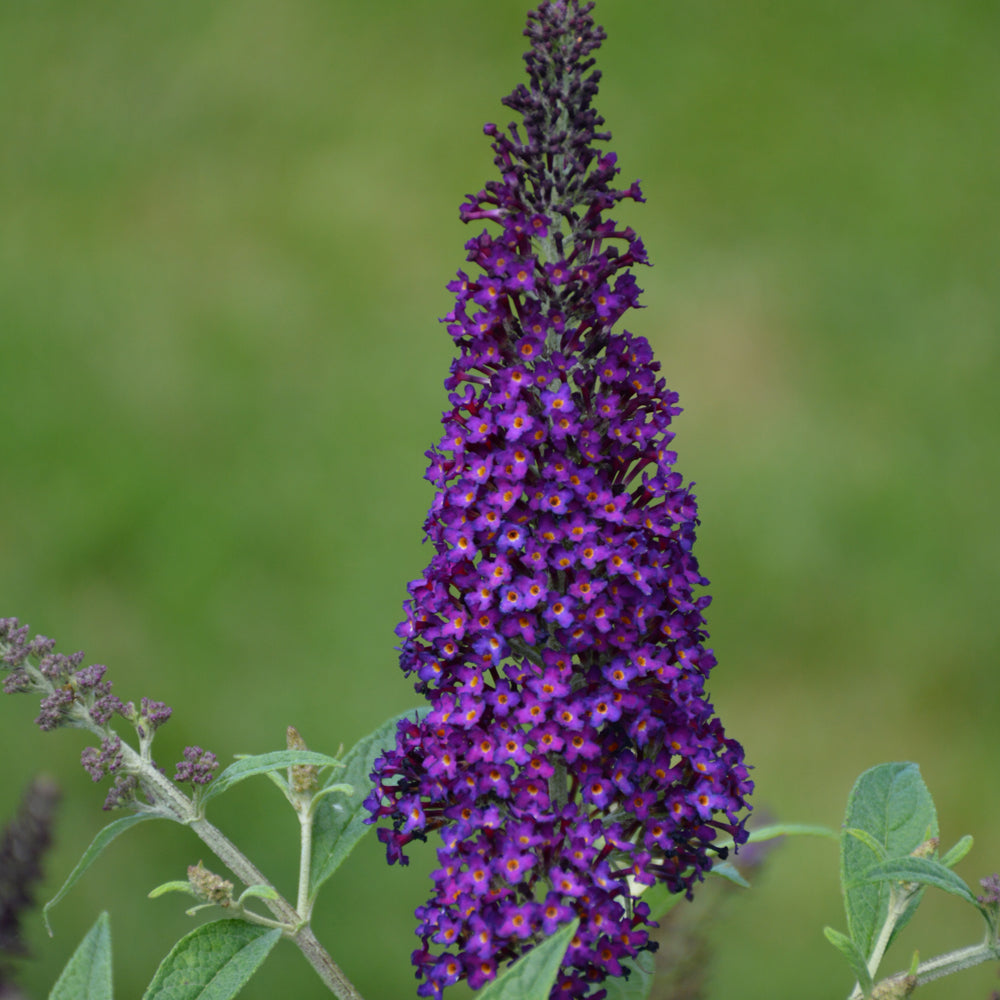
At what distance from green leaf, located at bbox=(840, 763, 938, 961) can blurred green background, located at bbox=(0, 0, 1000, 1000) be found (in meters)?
1.96

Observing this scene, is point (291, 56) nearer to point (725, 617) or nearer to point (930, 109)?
point (930, 109)

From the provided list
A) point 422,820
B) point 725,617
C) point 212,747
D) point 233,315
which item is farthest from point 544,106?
point 233,315

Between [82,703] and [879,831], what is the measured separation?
0.91 meters

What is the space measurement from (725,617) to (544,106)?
307 centimetres

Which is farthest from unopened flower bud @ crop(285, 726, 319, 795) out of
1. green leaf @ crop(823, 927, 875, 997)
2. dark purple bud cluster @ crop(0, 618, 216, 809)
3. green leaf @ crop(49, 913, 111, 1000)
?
green leaf @ crop(823, 927, 875, 997)

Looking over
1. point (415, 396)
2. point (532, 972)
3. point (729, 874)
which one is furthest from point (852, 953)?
point (415, 396)

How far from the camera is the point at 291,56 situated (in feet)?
17.7

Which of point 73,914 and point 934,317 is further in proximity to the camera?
point 934,317

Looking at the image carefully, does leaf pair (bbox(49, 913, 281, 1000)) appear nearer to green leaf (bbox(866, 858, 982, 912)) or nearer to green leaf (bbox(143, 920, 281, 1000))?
green leaf (bbox(143, 920, 281, 1000))

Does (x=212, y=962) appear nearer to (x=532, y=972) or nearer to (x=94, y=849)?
(x=94, y=849)

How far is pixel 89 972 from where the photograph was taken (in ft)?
3.70

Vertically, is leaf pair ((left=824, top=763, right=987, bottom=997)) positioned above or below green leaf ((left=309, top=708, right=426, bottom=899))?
below

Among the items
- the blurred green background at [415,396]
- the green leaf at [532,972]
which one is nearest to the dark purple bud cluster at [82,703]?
the green leaf at [532,972]

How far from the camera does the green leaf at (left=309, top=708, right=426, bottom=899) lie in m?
1.41
